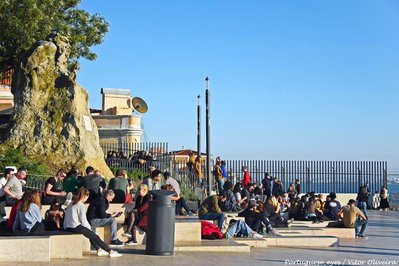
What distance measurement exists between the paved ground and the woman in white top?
0.77 feet

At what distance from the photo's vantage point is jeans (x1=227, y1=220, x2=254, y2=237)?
16.8 m

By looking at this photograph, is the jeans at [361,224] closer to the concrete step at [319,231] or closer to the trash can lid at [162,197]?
Answer: the concrete step at [319,231]

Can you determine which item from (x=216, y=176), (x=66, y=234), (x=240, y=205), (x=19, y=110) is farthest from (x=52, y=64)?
(x=66, y=234)

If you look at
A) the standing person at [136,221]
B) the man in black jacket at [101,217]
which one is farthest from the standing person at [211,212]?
the man in black jacket at [101,217]

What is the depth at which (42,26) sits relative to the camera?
30.2 metres

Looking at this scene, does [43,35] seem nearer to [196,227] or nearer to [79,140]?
[79,140]

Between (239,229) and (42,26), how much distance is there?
17011 millimetres

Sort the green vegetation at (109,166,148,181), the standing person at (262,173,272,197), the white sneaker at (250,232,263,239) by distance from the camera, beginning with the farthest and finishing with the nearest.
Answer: the standing person at (262,173,272,197)
the green vegetation at (109,166,148,181)
the white sneaker at (250,232,263,239)

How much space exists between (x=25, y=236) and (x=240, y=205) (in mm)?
13180

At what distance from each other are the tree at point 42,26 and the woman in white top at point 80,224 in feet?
55.9

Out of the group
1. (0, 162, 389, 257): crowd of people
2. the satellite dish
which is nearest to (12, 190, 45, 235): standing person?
(0, 162, 389, 257): crowd of people

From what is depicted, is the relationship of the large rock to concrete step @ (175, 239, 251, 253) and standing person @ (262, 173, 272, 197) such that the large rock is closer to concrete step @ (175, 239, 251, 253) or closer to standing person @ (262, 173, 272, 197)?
concrete step @ (175, 239, 251, 253)

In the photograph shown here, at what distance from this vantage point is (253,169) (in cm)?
3759

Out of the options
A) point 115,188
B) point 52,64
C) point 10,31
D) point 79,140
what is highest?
point 10,31
